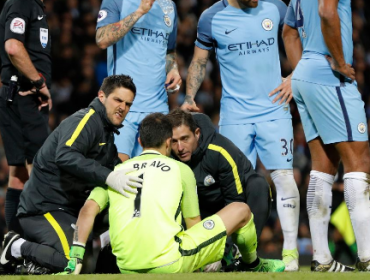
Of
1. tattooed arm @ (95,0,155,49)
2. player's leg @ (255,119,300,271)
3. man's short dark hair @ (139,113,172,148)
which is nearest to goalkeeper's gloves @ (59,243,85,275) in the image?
man's short dark hair @ (139,113,172,148)

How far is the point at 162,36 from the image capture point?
617cm

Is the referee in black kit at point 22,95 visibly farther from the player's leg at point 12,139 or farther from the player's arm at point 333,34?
the player's arm at point 333,34

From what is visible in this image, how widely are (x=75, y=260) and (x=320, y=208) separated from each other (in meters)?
1.70

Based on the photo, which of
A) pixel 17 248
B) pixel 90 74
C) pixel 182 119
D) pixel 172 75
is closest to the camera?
pixel 182 119

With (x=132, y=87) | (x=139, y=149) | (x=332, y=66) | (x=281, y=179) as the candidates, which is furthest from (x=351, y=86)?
(x=139, y=149)

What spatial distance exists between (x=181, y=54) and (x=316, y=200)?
6.41 m

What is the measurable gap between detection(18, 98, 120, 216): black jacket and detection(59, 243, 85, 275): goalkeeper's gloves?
1.70ft

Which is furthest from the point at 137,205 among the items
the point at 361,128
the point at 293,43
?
the point at 293,43

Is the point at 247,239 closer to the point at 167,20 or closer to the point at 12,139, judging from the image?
the point at 167,20

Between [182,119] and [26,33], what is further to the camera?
[26,33]

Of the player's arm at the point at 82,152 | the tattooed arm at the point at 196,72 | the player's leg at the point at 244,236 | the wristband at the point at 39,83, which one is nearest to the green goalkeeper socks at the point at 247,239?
the player's leg at the point at 244,236

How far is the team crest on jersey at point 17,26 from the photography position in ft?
19.6

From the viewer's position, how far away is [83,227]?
15.2 feet

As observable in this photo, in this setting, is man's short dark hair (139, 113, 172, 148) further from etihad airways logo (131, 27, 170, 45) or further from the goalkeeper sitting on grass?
etihad airways logo (131, 27, 170, 45)
